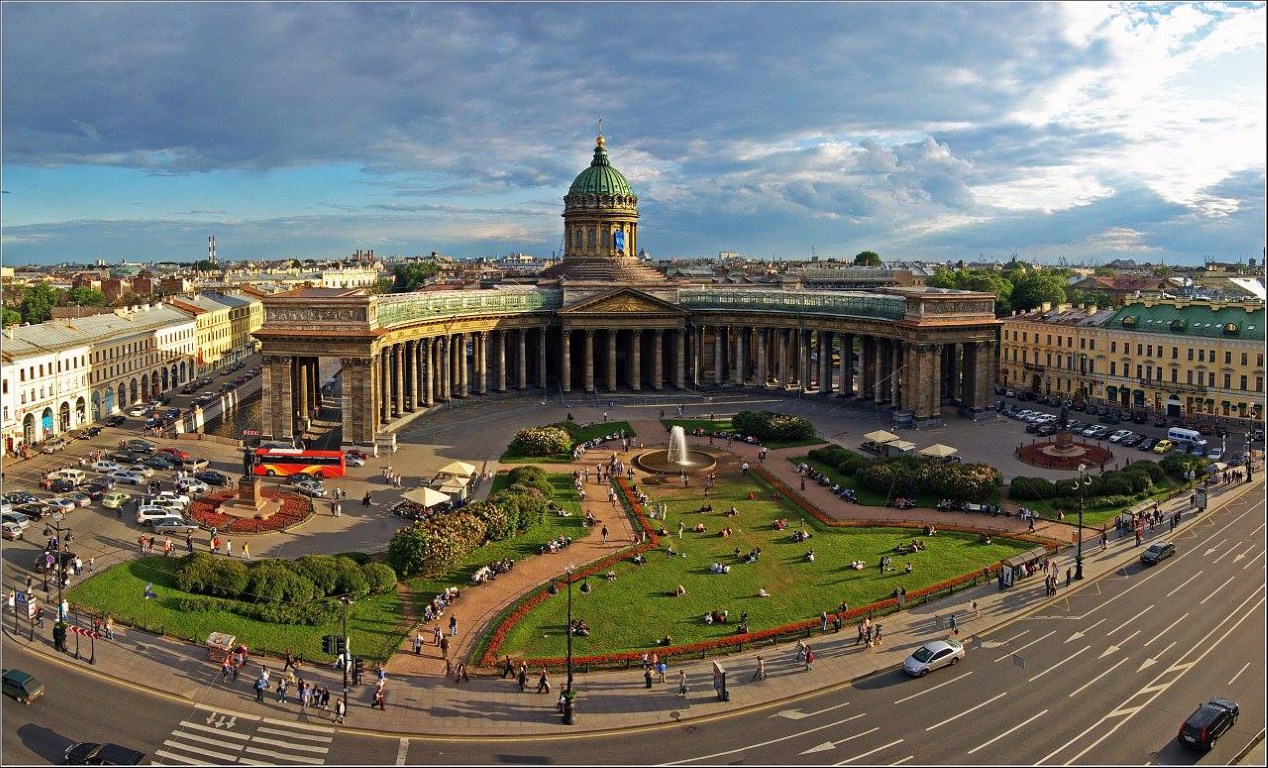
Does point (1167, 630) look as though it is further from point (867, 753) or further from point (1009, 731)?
point (867, 753)

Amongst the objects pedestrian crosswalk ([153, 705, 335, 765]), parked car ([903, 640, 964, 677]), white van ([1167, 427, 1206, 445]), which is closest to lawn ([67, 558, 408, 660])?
pedestrian crosswalk ([153, 705, 335, 765])

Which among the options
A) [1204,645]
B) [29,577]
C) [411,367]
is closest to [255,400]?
[411,367]

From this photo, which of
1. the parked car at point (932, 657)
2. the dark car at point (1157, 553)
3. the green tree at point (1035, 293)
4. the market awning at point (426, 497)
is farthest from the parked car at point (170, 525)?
the green tree at point (1035, 293)

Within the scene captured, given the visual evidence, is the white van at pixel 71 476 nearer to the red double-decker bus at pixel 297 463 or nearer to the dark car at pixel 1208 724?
the red double-decker bus at pixel 297 463

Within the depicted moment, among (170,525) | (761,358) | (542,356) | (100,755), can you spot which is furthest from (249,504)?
(761,358)

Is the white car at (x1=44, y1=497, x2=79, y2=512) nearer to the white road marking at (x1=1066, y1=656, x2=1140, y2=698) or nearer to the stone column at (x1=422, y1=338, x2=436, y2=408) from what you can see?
the stone column at (x1=422, y1=338, x2=436, y2=408)
